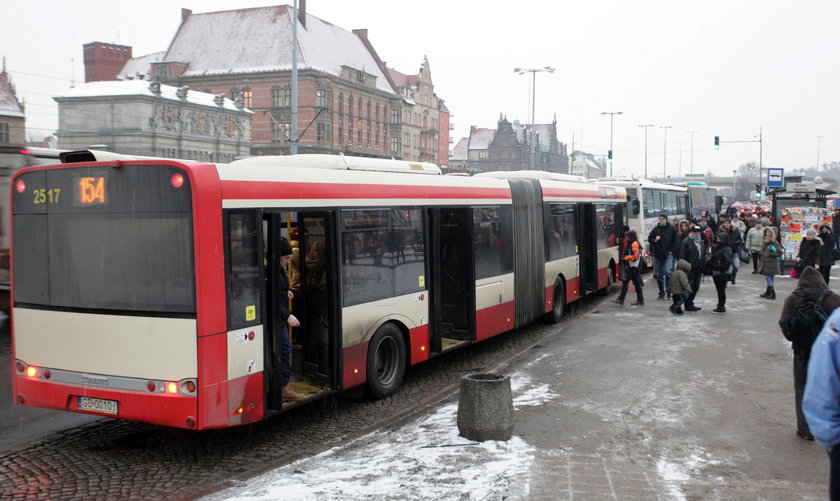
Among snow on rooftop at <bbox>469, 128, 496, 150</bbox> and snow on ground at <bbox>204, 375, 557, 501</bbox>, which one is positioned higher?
snow on rooftop at <bbox>469, 128, 496, 150</bbox>

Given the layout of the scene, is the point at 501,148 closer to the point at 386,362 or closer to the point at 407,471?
the point at 386,362

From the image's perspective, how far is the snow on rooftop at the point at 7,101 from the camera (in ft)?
246

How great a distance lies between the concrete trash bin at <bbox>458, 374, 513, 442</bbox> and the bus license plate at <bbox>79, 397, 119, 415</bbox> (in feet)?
10.7

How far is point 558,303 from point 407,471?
31.9 feet

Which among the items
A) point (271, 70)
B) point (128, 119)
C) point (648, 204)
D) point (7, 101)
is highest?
point (271, 70)

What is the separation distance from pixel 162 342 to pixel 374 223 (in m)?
3.19

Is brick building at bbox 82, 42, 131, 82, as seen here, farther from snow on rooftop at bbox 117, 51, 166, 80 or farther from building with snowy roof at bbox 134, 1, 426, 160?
building with snowy roof at bbox 134, 1, 426, 160

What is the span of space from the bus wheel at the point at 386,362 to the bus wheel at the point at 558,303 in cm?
629

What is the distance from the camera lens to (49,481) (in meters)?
6.75

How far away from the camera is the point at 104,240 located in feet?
23.1

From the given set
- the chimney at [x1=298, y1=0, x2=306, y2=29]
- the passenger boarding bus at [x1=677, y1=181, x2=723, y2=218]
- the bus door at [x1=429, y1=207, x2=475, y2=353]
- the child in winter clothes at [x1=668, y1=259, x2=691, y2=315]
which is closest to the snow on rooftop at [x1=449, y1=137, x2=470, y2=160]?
the chimney at [x1=298, y1=0, x2=306, y2=29]

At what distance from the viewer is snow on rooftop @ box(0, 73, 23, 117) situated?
75.1 metres

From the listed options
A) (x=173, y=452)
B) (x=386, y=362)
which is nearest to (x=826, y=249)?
(x=386, y=362)

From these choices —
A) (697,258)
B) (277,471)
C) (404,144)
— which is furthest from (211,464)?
(404,144)
